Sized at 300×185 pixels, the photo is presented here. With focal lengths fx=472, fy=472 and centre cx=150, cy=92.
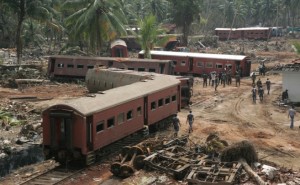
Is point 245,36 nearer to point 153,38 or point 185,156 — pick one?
point 153,38

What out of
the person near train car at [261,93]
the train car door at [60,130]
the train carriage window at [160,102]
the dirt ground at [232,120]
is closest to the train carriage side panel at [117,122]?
the train car door at [60,130]

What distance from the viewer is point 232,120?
3122cm

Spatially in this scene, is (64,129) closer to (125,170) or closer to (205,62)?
(125,170)

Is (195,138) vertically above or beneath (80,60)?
beneath

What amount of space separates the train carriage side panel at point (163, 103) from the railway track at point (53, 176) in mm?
6804

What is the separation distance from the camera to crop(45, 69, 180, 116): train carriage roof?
66.1 feet

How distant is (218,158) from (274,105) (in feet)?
55.1

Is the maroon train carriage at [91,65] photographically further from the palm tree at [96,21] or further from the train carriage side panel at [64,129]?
the train carriage side panel at [64,129]

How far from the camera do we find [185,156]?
802 inches

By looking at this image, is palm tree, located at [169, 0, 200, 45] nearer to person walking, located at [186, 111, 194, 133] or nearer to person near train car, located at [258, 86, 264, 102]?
person near train car, located at [258, 86, 264, 102]

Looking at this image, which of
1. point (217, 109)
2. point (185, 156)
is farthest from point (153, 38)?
point (185, 156)

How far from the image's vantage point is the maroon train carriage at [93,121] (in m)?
19.8

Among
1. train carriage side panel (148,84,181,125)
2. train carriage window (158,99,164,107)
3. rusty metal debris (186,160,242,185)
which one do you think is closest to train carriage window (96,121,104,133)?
rusty metal debris (186,160,242,185)

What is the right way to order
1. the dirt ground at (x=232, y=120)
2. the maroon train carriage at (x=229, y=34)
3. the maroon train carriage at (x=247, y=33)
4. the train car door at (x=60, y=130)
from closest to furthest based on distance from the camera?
the train car door at (x=60, y=130) < the dirt ground at (x=232, y=120) < the maroon train carriage at (x=247, y=33) < the maroon train carriage at (x=229, y=34)
